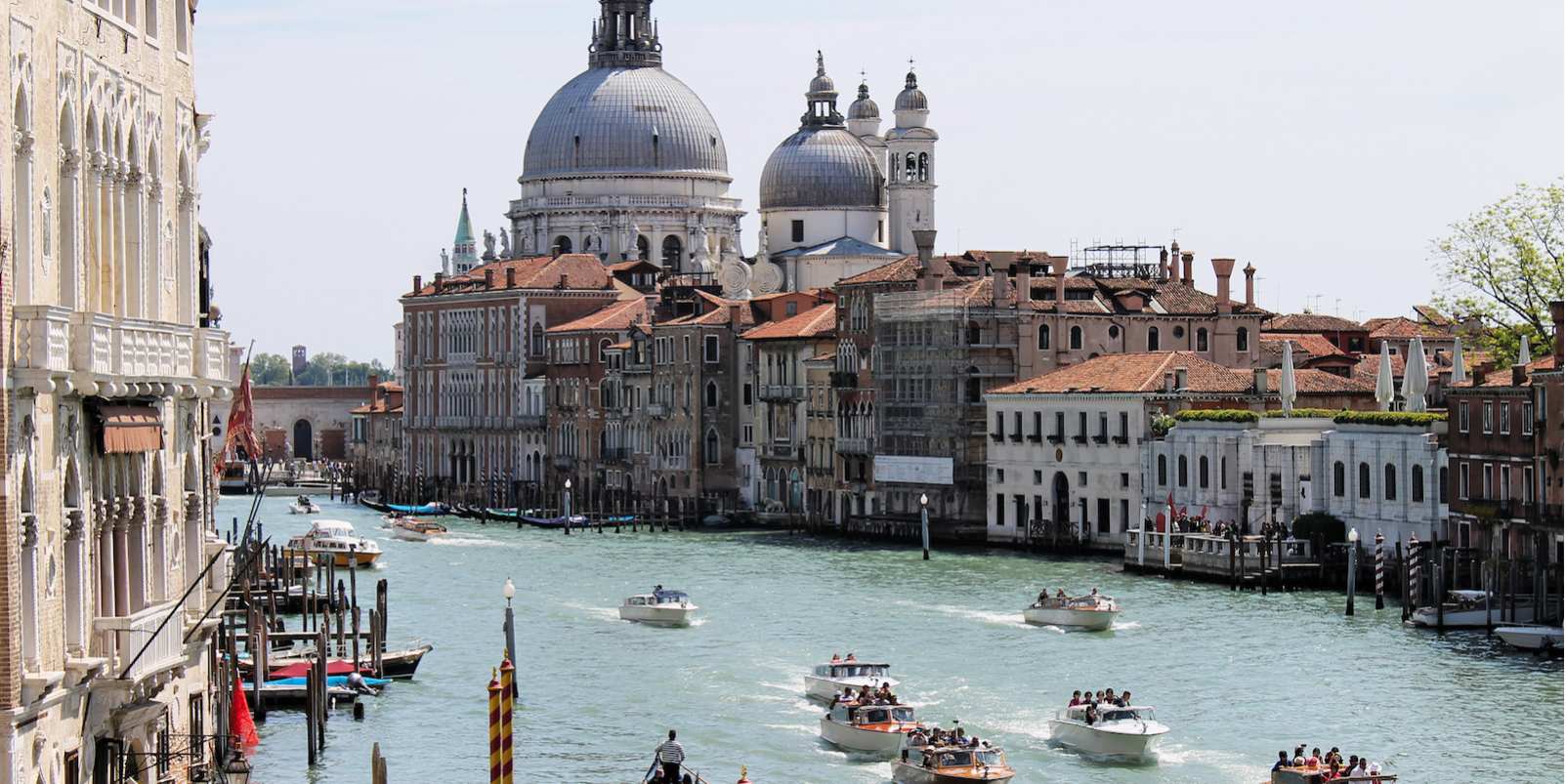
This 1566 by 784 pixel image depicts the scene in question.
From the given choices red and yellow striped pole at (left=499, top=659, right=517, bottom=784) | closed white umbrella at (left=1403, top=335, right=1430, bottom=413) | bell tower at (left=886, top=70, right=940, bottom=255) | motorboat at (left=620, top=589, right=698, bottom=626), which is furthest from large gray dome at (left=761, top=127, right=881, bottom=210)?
red and yellow striped pole at (left=499, top=659, right=517, bottom=784)

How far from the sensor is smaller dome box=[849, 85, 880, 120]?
3482 inches

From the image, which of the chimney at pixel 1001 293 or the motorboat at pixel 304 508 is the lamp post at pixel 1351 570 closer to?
the chimney at pixel 1001 293

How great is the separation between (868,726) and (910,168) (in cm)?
5504

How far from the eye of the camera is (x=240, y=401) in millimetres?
23312

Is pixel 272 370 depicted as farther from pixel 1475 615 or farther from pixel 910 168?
pixel 1475 615

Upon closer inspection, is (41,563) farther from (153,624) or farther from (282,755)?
(282,755)

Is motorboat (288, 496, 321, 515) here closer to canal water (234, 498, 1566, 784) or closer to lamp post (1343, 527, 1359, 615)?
canal water (234, 498, 1566, 784)

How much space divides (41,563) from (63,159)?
221cm

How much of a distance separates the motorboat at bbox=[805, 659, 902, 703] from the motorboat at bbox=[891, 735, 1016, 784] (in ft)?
14.0

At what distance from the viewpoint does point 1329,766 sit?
2341 cm

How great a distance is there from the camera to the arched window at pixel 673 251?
93.2m

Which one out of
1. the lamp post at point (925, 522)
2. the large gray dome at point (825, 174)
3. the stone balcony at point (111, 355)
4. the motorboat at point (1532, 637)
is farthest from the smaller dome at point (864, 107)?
the stone balcony at point (111, 355)

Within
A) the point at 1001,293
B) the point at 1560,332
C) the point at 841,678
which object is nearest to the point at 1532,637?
the point at 841,678

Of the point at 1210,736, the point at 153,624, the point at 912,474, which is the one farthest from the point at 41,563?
the point at 912,474
